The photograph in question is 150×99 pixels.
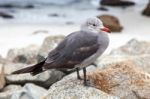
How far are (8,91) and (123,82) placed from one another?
2.03 m

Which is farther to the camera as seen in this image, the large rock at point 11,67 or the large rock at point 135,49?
the large rock at point 135,49

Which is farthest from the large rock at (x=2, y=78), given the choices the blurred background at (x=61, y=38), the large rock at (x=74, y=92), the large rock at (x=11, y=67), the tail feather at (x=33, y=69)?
the tail feather at (x=33, y=69)

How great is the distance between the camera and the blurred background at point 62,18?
12.1m

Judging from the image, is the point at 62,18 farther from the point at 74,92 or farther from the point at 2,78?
the point at 74,92

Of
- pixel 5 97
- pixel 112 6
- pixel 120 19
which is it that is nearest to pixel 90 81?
pixel 5 97

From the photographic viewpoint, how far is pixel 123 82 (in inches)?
185

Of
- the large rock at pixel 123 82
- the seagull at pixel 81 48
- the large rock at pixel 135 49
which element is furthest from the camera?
the large rock at pixel 135 49

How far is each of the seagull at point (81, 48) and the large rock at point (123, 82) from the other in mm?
514

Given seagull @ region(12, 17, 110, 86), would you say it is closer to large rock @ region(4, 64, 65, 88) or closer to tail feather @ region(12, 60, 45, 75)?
tail feather @ region(12, 60, 45, 75)

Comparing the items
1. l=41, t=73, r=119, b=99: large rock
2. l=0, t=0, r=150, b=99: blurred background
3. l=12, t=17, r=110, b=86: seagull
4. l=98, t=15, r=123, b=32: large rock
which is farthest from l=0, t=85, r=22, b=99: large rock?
l=98, t=15, r=123, b=32: large rock

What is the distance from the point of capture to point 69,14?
1535cm

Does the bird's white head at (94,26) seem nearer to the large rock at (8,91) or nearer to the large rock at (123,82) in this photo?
the large rock at (123,82)

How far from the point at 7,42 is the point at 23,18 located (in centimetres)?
307

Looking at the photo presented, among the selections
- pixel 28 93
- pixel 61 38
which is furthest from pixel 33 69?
pixel 61 38
